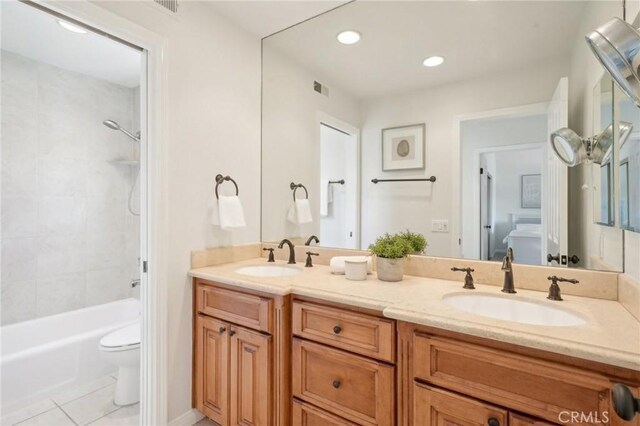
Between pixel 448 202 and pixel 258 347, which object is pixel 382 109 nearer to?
pixel 448 202

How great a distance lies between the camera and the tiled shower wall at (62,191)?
2355 millimetres

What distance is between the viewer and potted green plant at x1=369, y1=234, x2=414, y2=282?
1.53 meters

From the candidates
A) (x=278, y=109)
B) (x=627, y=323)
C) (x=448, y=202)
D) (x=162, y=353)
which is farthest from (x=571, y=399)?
(x=278, y=109)

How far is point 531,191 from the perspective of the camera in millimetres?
1462

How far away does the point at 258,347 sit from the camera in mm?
1499

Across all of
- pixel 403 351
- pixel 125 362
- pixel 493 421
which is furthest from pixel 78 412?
pixel 493 421

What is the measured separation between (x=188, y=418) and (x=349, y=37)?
255 cm

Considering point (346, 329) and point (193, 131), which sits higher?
point (193, 131)

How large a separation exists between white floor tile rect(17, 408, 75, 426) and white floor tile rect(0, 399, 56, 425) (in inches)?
1.8

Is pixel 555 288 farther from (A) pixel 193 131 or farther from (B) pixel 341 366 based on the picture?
(A) pixel 193 131

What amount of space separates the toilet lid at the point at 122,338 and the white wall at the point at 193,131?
0.60m

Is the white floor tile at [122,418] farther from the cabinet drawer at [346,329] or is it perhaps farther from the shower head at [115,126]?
the shower head at [115,126]

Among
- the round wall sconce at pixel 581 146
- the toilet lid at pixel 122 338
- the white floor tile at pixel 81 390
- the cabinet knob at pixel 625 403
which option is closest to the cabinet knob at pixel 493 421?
the cabinet knob at pixel 625 403

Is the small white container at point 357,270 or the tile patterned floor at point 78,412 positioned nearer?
the small white container at point 357,270
